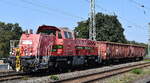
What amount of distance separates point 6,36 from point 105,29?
29.2 metres

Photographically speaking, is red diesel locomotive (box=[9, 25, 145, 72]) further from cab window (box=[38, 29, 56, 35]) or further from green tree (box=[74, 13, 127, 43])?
green tree (box=[74, 13, 127, 43])

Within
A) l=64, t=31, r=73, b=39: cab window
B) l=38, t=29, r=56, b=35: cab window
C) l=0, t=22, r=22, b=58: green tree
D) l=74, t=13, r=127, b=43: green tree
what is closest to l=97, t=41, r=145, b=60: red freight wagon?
l=64, t=31, r=73, b=39: cab window

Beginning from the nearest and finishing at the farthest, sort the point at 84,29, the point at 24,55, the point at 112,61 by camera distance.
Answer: the point at 24,55
the point at 112,61
the point at 84,29

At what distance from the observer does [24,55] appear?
697 inches

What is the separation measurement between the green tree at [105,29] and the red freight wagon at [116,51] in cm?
1715

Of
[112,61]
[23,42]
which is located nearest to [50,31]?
[23,42]

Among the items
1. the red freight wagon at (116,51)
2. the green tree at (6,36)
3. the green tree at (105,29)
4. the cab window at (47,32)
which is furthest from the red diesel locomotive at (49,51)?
the green tree at (6,36)

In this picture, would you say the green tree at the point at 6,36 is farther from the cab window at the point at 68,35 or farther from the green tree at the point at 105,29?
the cab window at the point at 68,35

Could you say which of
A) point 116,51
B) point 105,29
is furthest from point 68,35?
point 105,29

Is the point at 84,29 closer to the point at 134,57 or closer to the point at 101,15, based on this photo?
the point at 101,15

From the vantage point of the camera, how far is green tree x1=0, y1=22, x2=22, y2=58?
219 feet

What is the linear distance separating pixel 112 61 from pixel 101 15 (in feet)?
109

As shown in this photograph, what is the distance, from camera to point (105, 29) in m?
60.1

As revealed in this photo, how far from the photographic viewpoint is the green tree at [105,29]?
5931 cm
